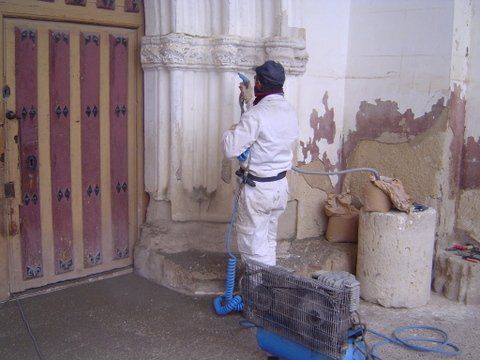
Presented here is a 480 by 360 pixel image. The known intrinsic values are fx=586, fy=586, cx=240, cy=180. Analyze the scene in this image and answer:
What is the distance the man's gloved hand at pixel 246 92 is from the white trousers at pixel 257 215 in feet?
2.28

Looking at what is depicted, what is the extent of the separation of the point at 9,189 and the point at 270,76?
2066 millimetres

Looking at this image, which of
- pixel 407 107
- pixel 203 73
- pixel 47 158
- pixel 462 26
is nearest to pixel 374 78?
pixel 407 107

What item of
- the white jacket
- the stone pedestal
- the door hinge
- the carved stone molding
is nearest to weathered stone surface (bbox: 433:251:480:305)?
the stone pedestal

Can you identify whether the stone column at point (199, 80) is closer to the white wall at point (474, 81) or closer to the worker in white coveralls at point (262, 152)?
the worker in white coveralls at point (262, 152)

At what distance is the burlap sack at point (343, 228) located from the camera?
5.21 m

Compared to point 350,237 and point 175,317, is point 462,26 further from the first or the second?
point 175,317

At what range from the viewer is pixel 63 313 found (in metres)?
4.24

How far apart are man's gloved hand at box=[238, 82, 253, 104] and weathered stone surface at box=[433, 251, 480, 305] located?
2119 mm

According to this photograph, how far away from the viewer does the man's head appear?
397cm

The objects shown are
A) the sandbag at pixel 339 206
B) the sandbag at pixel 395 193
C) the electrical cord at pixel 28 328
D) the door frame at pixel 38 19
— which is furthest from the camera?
the sandbag at pixel 339 206

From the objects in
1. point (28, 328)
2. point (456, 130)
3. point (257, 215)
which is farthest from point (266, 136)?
point (28, 328)

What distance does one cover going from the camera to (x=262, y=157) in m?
3.99

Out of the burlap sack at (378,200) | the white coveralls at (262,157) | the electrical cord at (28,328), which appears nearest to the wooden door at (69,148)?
the electrical cord at (28,328)

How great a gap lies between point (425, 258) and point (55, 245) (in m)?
2.90
